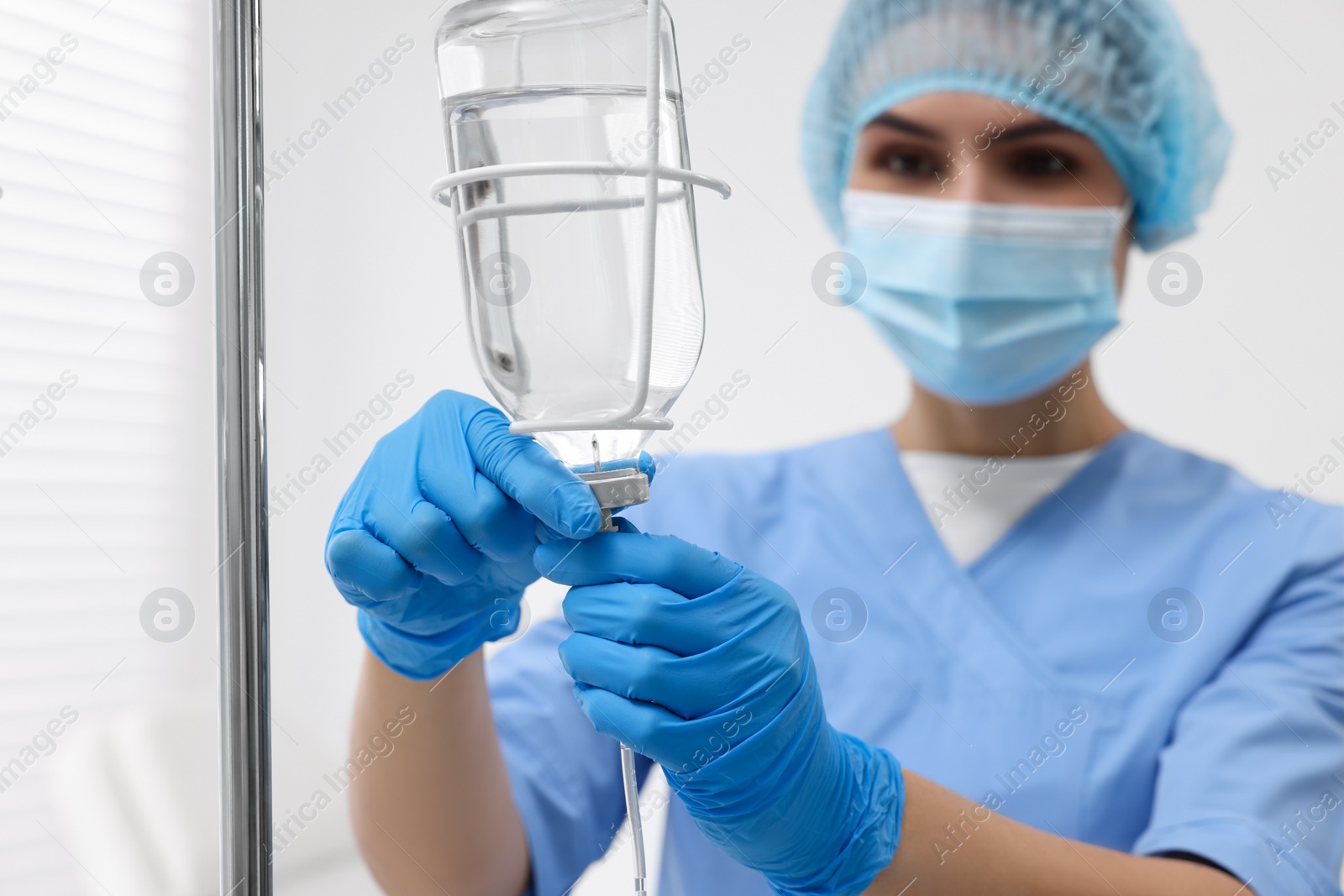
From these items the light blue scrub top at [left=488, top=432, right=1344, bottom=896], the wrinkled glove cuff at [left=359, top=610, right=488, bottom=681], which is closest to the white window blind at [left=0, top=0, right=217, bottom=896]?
the wrinkled glove cuff at [left=359, top=610, right=488, bottom=681]

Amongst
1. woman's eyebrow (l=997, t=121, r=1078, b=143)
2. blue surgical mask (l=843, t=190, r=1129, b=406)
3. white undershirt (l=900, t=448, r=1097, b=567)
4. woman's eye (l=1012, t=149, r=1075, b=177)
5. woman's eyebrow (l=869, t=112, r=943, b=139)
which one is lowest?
white undershirt (l=900, t=448, r=1097, b=567)

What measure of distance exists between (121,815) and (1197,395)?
142cm

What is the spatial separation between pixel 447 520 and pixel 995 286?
0.65 meters

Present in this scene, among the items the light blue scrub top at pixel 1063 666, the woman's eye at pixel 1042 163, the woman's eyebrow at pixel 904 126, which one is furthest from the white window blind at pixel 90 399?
the woman's eye at pixel 1042 163

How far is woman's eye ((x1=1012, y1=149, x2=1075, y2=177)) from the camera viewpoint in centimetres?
97

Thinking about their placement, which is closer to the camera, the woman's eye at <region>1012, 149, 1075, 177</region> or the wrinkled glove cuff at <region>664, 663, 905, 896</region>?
the wrinkled glove cuff at <region>664, 663, 905, 896</region>

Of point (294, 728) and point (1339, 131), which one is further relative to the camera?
point (1339, 131)

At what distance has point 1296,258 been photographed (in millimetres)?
1187

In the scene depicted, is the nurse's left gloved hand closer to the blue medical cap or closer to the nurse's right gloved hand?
the nurse's right gloved hand

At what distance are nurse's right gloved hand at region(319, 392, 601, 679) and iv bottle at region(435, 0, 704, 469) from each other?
38mm

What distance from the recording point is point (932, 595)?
3.10 feet

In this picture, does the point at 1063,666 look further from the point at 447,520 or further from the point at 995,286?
the point at 447,520

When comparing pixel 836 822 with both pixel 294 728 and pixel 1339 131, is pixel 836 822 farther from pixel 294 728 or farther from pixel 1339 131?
pixel 1339 131

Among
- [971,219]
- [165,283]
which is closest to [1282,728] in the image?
[971,219]
